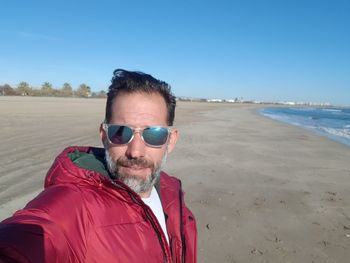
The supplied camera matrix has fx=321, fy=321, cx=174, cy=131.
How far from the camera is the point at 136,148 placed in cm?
200

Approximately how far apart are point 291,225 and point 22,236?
14.3 feet

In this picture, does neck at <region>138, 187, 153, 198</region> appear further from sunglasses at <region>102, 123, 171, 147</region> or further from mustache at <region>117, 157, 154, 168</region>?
sunglasses at <region>102, 123, 171, 147</region>

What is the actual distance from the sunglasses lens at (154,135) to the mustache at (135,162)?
0.13 meters

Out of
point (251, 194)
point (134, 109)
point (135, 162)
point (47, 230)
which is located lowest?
point (251, 194)

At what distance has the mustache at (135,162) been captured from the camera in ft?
6.35

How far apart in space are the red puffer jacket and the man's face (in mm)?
234

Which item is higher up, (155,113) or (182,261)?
(155,113)

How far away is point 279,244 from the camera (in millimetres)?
4180

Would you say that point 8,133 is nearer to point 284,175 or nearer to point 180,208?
point 284,175

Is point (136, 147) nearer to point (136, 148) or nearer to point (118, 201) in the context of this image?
point (136, 148)

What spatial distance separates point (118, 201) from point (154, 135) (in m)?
0.55

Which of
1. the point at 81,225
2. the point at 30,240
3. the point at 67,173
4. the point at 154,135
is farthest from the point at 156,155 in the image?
the point at 30,240

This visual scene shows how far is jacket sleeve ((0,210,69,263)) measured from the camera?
117 cm

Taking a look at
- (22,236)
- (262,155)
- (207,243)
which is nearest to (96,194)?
(22,236)
